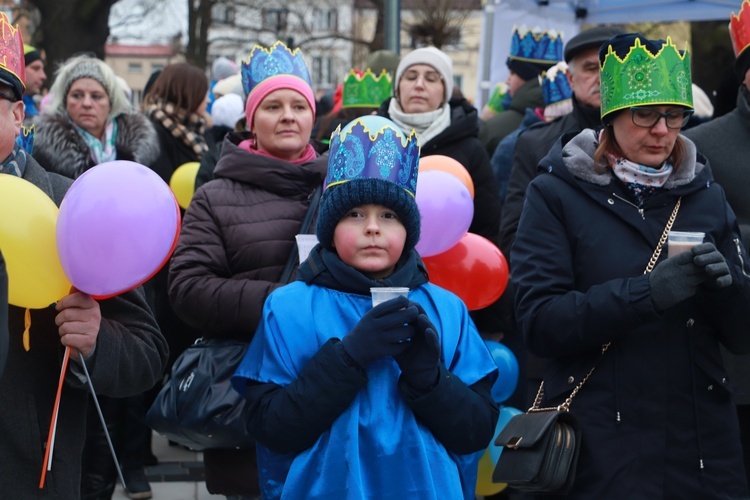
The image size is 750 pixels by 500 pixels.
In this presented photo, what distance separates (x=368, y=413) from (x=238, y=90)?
593 cm

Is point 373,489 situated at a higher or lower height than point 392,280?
lower

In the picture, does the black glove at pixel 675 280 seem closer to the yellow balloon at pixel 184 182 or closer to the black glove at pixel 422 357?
the black glove at pixel 422 357

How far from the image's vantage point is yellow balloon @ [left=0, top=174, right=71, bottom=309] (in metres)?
3.17

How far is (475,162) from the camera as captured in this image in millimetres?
6383

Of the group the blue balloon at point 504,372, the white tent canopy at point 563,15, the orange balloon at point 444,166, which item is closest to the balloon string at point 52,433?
the orange balloon at point 444,166

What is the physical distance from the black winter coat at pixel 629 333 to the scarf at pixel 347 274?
0.56m

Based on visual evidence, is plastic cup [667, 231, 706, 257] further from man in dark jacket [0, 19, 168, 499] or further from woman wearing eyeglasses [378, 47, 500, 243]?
woman wearing eyeglasses [378, 47, 500, 243]

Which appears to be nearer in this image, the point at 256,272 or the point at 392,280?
the point at 392,280

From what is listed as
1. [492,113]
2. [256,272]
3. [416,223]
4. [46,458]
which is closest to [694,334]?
[416,223]

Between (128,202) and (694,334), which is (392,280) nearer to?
(128,202)

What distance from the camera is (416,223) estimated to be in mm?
3689

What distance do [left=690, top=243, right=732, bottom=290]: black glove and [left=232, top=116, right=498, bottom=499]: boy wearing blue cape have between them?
70cm

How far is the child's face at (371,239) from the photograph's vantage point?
357 cm

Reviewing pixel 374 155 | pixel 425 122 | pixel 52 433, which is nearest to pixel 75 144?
pixel 425 122
